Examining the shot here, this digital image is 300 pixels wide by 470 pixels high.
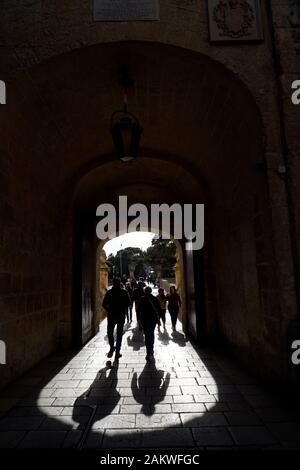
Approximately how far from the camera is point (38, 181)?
16.8ft

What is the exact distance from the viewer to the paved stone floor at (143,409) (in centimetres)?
258

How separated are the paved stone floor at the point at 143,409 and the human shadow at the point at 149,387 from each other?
0.01 metres

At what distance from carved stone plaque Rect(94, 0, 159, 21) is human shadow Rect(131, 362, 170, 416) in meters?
4.84

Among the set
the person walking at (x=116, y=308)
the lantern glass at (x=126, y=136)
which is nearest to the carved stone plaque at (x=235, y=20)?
the lantern glass at (x=126, y=136)

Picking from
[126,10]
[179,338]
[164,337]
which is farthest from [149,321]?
[126,10]

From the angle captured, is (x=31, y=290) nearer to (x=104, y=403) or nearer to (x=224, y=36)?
(x=104, y=403)

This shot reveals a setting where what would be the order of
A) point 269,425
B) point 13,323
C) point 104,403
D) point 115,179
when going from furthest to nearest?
1. point 115,179
2. point 13,323
3. point 104,403
4. point 269,425

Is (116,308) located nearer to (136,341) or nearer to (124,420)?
(136,341)

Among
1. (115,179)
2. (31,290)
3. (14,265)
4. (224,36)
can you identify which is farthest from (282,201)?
(115,179)

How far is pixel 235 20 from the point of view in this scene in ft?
12.8

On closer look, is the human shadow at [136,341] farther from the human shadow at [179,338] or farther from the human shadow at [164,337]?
the human shadow at [179,338]

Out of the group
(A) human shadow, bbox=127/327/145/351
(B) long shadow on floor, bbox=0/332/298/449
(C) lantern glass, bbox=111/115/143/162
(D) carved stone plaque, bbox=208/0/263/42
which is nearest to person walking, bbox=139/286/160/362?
(A) human shadow, bbox=127/327/145/351

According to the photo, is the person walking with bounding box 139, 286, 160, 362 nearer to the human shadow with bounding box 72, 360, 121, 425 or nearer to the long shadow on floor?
the human shadow with bounding box 72, 360, 121, 425

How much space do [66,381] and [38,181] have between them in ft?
10.9
